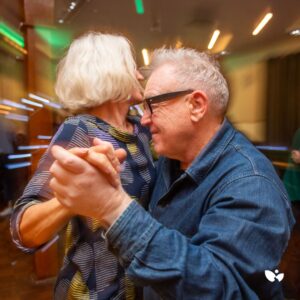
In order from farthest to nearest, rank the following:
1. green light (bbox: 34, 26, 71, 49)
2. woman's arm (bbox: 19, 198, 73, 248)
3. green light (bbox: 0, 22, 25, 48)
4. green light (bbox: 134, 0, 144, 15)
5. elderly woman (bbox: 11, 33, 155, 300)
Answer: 1. green light (bbox: 134, 0, 144, 15)
2. green light (bbox: 0, 22, 25, 48)
3. green light (bbox: 34, 26, 71, 49)
4. elderly woman (bbox: 11, 33, 155, 300)
5. woman's arm (bbox: 19, 198, 73, 248)

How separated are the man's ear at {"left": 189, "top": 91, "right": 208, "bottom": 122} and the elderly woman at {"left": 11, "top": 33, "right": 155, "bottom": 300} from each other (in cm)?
20

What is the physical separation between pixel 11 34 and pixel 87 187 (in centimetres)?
189

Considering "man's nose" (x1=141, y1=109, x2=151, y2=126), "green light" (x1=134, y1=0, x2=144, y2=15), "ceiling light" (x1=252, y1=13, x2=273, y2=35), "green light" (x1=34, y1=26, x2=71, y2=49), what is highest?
"green light" (x1=134, y1=0, x2=144, y2=15)

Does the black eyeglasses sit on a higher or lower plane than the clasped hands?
higher

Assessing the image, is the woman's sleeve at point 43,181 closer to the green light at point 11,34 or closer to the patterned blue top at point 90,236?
the patterned blue top at point 90,236

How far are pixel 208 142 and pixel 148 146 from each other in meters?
0.25

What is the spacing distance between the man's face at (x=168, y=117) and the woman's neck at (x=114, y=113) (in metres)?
0.13

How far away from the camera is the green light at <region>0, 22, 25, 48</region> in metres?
1.79

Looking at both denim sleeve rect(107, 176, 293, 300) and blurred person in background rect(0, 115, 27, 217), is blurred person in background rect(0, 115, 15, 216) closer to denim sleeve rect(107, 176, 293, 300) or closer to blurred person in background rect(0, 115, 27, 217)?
blurred person in background rect(0, 115, 27, 217)

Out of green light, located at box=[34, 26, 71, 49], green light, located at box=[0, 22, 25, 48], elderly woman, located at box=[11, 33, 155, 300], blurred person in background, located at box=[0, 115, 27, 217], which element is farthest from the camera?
blurred person in background, located at box=[0, 115, 27, 217]

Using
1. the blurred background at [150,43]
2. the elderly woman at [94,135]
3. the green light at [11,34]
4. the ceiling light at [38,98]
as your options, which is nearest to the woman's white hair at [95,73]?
the elderly woman at [94,135]

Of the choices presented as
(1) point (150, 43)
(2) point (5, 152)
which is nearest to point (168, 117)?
(1) point (150, 43)

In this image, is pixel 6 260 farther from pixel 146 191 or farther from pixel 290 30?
pixel 290 30

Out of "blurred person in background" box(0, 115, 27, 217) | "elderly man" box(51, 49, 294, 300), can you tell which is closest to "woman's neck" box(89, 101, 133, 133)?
"elderly man" box(51, 49, 294, 300)
